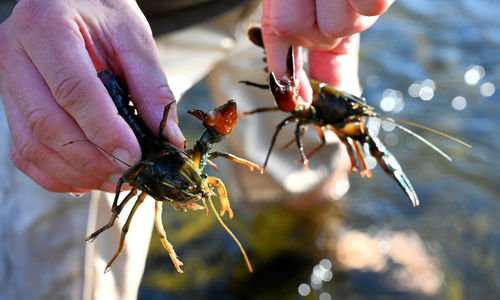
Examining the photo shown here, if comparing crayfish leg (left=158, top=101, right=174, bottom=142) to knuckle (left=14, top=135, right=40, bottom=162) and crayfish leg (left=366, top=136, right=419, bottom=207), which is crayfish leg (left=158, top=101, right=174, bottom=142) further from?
crayfish leg (left=366, top=136, right=419, bottom=207)

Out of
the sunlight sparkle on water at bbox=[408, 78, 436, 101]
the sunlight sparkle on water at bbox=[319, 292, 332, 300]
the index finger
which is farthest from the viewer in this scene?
the sunlight sparkle on water at bbox=[408, 78, 436, 101]

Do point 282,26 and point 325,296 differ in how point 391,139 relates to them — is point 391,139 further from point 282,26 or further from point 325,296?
point 282,26

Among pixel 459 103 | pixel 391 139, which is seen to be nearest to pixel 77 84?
pixel 391 139

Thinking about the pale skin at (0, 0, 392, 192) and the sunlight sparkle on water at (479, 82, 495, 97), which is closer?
the pale skin at (0, 0, 392, 192)

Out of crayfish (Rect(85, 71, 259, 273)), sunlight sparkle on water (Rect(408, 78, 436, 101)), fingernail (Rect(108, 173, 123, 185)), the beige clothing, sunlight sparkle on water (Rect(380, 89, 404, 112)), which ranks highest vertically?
crayfish (Rect(85, 71, 259, 273))

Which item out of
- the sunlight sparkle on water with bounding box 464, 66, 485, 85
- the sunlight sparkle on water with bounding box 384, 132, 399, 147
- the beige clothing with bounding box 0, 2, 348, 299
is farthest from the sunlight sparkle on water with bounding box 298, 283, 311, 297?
the sunlight sparkle on water with bounding box 464, 66, 485, 85

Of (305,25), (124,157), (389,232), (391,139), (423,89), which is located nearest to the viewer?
(124,157)
